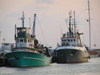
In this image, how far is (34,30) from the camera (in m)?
98.1

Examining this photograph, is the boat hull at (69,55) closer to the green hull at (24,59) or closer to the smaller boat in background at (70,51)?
the smaller boat in background at (70,51)

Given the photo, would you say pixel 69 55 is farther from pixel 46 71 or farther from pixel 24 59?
pixel 46 71

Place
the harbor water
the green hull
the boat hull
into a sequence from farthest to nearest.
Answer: the boat hull
the green hull
the harbor water

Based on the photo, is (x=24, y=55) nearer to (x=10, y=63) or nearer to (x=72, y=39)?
(x=10, y=63)

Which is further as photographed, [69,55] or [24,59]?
[69,55]

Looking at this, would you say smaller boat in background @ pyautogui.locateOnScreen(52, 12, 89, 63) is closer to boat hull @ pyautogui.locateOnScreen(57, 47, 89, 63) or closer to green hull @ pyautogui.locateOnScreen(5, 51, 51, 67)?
boat hull @ pyautogui.locateOnScreen(57, 47, 89, 63)

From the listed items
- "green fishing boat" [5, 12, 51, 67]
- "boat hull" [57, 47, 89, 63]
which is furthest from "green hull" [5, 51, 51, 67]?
"boat hull" [57, 47, 89, 63]

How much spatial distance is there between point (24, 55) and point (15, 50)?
347 cm

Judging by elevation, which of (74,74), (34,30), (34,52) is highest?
(34,30)

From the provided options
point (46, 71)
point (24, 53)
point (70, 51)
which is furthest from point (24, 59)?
point (70, 51)

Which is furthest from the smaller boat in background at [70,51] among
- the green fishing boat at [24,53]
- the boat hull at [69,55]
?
the green fishing boat at [24,53]

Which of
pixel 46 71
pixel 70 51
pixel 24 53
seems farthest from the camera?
pixel 70 51

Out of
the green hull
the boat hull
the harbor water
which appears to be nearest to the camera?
the harbor water

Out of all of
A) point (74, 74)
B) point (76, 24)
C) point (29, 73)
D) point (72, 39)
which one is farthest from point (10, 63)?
point (76, 24)
